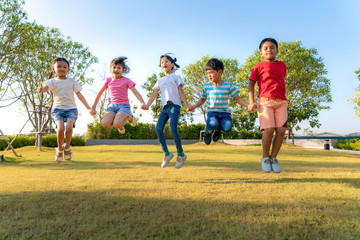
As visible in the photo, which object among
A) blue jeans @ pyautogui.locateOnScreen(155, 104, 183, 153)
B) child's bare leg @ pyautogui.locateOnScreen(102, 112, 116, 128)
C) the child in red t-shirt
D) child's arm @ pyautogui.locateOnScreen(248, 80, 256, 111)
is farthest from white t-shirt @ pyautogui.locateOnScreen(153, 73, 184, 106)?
the child in red t-shirt

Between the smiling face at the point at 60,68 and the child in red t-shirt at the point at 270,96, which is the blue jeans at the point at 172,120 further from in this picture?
the smiling face at the point at 60,68

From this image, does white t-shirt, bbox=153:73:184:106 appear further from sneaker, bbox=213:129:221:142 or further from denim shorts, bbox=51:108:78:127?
denim shorts, bbox=51:108:78:127

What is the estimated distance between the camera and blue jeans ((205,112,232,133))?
19.2 feet

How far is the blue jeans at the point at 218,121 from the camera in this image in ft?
19.2

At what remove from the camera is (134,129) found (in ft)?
95.3

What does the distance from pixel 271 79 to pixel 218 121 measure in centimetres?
138

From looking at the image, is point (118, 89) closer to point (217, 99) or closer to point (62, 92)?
point (62, 92)

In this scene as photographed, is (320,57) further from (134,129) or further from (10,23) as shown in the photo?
(10,23)

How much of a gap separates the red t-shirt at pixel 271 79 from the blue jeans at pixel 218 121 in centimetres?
87

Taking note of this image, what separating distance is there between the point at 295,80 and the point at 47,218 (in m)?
23.7

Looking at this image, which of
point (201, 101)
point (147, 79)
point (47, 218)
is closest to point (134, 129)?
point (147, 79)

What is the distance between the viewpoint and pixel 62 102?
21.4 ft

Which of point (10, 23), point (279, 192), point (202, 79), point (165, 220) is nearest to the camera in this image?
point (165, 220)

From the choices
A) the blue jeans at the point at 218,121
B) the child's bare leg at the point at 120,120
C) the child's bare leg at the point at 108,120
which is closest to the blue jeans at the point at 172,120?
the blue jeans at the point at 218,121
